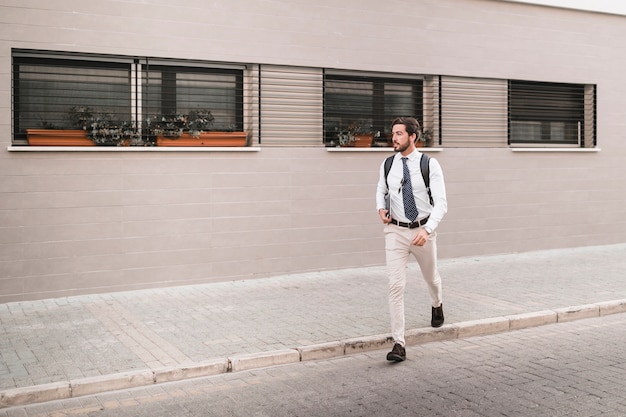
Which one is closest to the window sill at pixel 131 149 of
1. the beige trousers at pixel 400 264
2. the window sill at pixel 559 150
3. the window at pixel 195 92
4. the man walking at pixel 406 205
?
the window at pixel 195 92

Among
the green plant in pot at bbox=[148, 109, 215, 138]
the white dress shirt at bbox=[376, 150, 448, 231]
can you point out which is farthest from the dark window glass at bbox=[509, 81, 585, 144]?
the white dress shirt at bbox=[376, 150, 448, 231]

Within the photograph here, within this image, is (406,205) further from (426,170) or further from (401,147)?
(401,147)

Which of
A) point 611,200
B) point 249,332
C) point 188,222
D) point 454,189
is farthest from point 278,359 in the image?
point 611,200

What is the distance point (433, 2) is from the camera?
13.1 metres

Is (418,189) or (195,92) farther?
(195,92)

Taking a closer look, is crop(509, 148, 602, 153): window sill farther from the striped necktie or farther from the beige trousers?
the striped necktie

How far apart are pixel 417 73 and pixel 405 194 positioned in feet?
19.6

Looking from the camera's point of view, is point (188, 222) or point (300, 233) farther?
point (300, 233)

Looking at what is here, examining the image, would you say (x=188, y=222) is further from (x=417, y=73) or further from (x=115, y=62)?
(x=417, y=73)

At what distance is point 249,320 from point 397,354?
2.12 metres

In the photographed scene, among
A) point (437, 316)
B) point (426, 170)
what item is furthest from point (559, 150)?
point (426, 170)

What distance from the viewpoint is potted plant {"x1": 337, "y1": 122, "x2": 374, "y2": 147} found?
12.5 meters

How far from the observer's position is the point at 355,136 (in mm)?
12609

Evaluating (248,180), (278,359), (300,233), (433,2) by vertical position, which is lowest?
(278,359)
